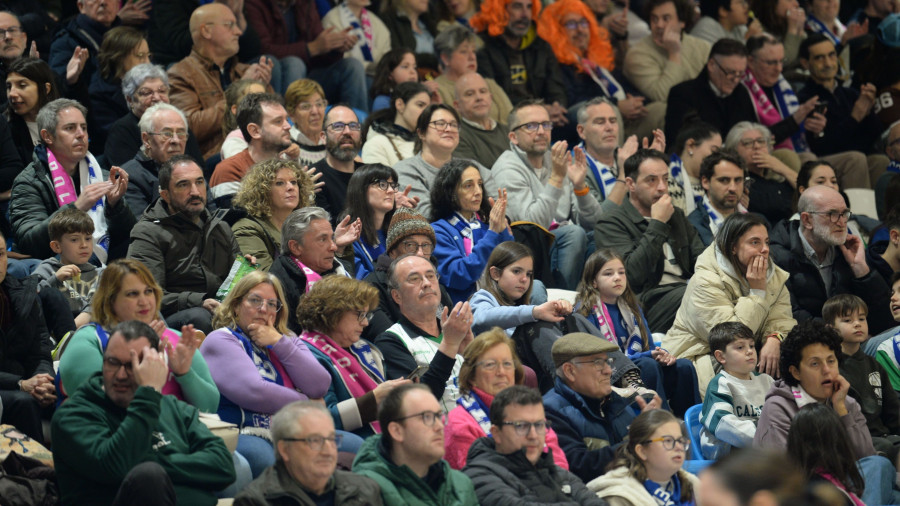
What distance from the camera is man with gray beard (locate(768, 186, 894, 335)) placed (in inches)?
301

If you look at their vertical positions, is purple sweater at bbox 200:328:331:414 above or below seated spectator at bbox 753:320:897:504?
above

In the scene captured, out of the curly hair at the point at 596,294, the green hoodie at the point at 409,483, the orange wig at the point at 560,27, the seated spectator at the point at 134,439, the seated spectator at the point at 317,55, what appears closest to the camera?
the seated spectator at the point at 134,439

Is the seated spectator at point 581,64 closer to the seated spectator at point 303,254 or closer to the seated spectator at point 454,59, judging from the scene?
the seated spectator at point 454,59

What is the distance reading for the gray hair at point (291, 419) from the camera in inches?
182

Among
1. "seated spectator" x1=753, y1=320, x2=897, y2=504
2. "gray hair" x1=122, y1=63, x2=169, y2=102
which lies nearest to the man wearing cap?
"seated spectator" x1=753, y1=320, x2=897, y2=504

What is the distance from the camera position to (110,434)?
4.68m

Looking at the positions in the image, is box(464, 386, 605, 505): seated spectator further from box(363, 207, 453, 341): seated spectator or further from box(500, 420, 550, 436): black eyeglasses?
box(363, 207, 453, 341): seated spectator

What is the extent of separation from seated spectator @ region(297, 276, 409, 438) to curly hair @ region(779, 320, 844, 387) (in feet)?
6.28

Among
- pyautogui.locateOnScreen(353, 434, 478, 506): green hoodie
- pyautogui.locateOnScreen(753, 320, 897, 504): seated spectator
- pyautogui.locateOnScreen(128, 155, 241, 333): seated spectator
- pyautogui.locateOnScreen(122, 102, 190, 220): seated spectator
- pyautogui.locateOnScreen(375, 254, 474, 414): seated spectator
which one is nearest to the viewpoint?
pyautogui.locateOnScreen(353, 434, 478, 506): green hoodie

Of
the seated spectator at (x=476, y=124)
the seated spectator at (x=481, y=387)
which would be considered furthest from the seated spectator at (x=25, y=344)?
the seated spectator at (x=476, y=124)

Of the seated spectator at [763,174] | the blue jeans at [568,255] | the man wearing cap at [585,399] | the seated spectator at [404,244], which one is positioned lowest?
the seated spectator at [763,174]

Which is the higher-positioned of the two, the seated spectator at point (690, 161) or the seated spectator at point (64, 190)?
the seated spectator at point (64, 190)

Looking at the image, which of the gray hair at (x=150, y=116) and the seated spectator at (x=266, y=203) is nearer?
the seated spectator at (x=266, y=203)

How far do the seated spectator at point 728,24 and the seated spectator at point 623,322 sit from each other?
5.23 metres
